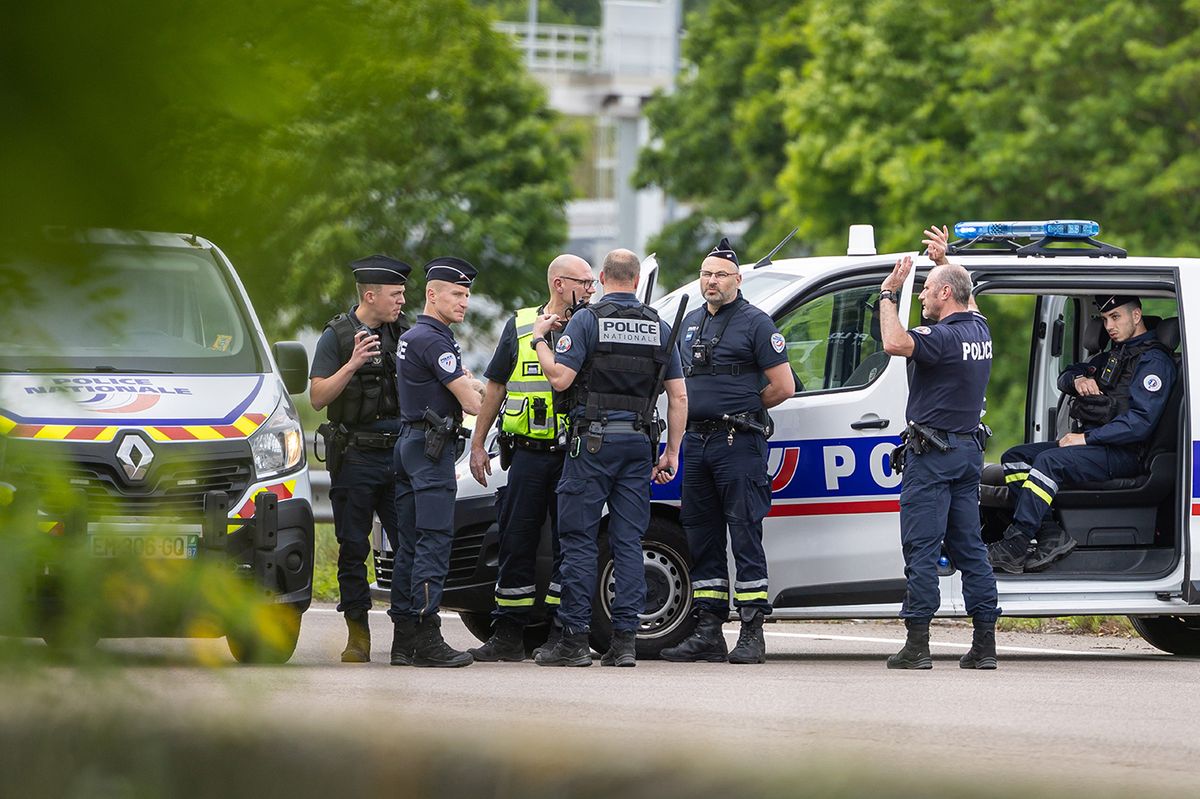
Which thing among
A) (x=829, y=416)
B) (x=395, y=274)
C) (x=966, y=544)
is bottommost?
(x=966, y=544)

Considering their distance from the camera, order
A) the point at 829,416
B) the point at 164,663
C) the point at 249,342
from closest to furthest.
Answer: the point at 164,663, the point at 249,342, the point at 829,416

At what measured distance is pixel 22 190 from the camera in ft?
5.24

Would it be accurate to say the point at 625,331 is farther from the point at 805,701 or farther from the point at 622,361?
the point at 805,701

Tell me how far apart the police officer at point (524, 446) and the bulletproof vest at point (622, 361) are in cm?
24

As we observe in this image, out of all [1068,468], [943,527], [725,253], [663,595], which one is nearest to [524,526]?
[663,595]

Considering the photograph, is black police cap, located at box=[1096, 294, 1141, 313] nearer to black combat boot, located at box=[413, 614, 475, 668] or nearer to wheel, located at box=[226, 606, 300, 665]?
black combat boot, located at box=[413, 614, 475, 668]

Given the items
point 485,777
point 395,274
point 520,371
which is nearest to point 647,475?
point 520,371

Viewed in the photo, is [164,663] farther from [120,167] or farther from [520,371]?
[520,371]

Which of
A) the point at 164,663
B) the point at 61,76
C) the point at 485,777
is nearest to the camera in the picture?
the point at 61,76

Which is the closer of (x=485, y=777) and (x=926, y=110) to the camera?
(x=485, y=777)

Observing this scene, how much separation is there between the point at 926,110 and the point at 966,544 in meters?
22.2

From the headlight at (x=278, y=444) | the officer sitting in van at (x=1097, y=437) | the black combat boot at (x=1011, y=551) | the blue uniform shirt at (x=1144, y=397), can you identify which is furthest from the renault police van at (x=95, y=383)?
the blue uniform shirt at (x=1144, y=397)

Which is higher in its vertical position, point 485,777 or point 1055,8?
point 1055,8

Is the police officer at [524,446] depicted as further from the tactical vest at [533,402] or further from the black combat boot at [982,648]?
the black combat boot at [982,648]
